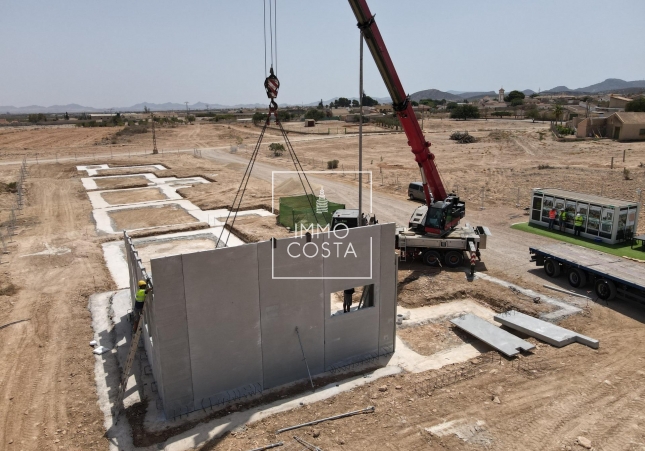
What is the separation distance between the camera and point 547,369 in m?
11.7

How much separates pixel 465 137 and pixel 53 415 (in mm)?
64461

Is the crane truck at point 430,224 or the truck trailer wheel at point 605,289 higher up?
the crane truck at point 430,224

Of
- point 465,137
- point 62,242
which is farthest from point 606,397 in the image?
point 465,137

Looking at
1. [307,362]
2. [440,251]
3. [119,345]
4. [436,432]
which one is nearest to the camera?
[436,432]

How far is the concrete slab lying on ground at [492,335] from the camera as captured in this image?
1268cm

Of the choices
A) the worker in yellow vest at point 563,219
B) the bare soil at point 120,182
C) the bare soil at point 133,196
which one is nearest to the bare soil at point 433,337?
the worker in yellow vest at point 563,219

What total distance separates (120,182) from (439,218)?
3108 cm

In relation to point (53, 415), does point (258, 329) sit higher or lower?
higher

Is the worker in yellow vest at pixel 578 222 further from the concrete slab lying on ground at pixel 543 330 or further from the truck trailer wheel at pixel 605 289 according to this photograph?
the concrete slab lying on ground at pixel 543 330

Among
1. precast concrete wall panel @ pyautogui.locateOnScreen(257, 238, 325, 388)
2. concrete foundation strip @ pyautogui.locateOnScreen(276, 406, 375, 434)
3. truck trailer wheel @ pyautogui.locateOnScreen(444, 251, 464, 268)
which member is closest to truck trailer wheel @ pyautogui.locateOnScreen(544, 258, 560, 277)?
truck trailer wheel @ pyautogui.locateOnScreen(444, 251, 464, 268)

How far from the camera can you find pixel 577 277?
17031 mm

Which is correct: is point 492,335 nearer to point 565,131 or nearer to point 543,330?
point 543,330

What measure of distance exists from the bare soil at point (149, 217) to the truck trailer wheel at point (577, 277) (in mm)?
20334

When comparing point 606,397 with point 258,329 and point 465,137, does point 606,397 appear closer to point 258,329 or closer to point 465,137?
point 258,329
